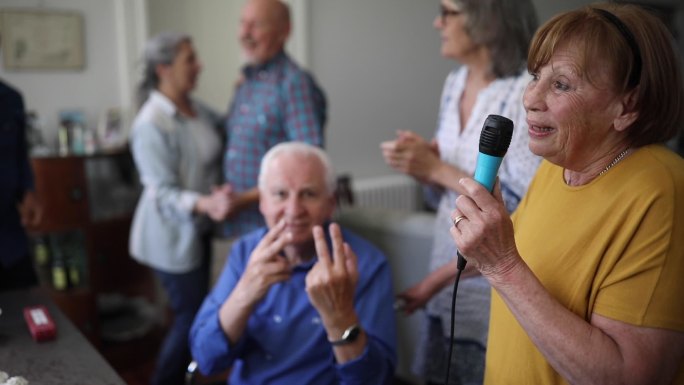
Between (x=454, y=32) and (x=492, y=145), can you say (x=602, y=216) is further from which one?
(x=454, y=32)

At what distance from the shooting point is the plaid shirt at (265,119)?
2105mm

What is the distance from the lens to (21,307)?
1.46 metres

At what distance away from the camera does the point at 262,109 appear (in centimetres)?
215

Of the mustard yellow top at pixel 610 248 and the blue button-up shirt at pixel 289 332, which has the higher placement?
the mustard yellow top at pixel 610 248

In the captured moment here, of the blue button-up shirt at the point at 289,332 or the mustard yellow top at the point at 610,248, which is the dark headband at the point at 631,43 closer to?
the mustard yellow top at the point at 610,248

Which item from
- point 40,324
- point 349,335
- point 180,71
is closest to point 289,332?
point 349,335

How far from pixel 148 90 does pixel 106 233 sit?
2.83 feet

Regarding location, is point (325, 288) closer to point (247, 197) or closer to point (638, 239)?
point (638, 239)

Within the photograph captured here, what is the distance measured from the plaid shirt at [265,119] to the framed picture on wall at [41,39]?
1.28 metres

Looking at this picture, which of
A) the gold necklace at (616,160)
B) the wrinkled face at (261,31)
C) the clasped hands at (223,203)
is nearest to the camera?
the gold necklace at (616,160)

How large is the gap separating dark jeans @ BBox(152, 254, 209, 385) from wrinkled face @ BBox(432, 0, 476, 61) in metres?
1.37

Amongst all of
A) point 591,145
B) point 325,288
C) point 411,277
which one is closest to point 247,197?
point 411,277

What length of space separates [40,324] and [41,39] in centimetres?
215

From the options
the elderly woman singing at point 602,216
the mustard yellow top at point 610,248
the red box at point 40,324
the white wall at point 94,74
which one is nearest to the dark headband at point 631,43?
the elderly woman singing at point 602,216
